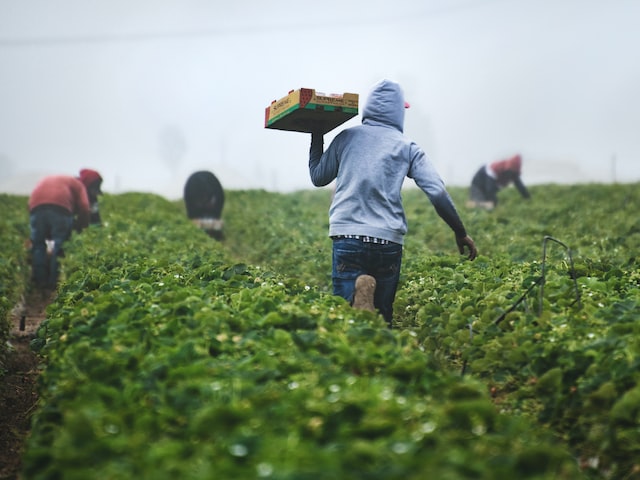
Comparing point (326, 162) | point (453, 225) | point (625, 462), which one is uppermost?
point (326, 162)

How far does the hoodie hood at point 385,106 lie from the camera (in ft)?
17.0

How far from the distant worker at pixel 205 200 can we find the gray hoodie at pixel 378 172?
34.7 feet

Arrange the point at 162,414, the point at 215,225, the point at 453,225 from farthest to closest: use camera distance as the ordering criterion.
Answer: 1. the point at 215,225
2. the point at 453,225
3. the point at 162,414

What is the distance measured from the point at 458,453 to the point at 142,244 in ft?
27.3

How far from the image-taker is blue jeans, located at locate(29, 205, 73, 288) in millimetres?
11117

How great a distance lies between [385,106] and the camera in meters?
5.18

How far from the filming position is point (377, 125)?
17.0ft

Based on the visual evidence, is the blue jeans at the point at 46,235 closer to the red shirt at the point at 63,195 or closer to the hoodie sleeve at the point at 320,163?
the red shirt at the point at 63,195

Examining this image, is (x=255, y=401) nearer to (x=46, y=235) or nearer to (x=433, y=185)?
(x=433, y=185)

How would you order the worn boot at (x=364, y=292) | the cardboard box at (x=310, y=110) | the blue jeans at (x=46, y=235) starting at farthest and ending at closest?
the blue jeans at (x=46, y=235), the cardboard box at (x=310, y=110), the worn boot at (x=364, y=292)

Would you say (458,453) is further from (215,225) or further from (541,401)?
(215,225)

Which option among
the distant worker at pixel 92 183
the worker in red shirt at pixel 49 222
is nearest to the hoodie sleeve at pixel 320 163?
the worker in red shirt at pixel 49 222

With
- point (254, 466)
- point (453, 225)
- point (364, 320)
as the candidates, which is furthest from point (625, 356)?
point (254, 466)

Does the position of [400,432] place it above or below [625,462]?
above
